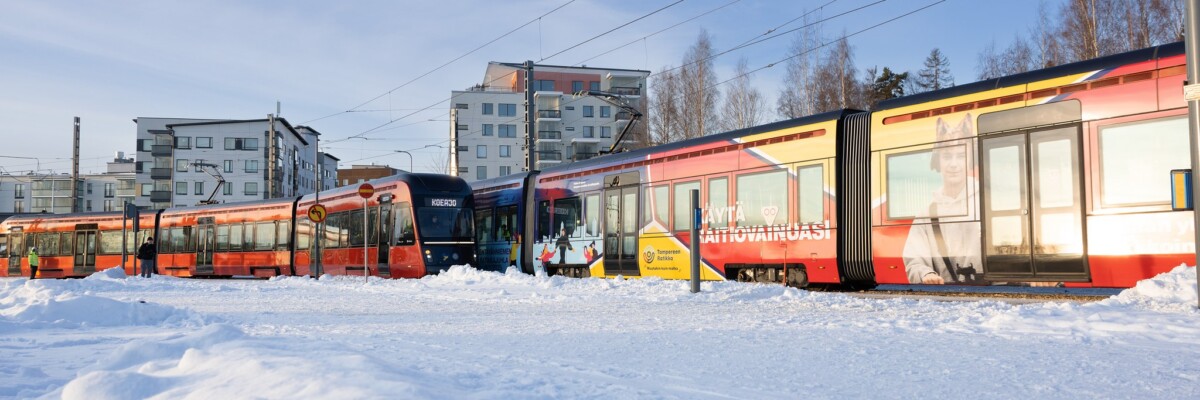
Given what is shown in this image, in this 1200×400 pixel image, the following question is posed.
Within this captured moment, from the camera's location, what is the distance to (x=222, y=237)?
33062 mm

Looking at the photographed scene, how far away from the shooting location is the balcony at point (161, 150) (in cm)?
9731

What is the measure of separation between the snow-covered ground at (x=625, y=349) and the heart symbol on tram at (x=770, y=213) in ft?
7.32

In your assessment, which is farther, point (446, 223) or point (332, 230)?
point (332, 230)

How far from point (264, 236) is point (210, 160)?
6729 cm

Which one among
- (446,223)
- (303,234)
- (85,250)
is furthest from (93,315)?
(85,250)

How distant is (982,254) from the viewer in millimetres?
12156

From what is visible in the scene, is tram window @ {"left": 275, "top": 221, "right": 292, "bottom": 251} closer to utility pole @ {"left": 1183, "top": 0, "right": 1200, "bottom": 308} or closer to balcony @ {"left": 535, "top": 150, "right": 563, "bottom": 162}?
utility pole @ {"left": 1183, "top": 0, "right": 1200, "bottom": 308}

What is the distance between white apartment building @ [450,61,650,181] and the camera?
8981 centimetres

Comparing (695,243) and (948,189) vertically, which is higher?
(948,189)

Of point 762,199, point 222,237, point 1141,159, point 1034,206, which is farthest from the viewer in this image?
point 222,237

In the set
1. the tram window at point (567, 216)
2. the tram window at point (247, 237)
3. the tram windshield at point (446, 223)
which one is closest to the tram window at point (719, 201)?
the tram window at point (567, 216)

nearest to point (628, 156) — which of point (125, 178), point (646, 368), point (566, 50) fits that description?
point (566, 50)

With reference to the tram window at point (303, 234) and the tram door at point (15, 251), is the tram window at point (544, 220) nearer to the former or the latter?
the tram window at point (303, 234)

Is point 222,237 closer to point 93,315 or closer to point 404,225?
point 404,225
